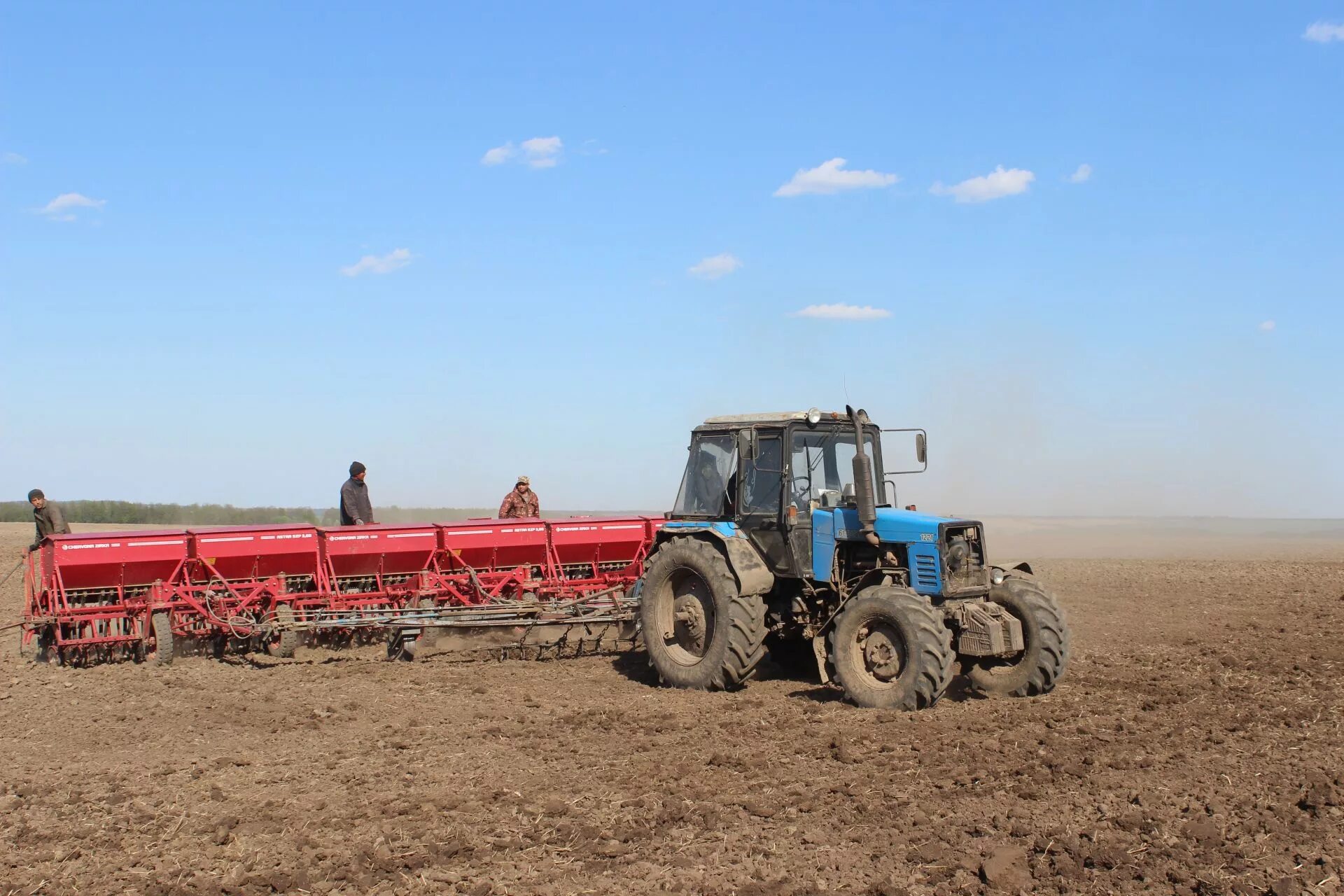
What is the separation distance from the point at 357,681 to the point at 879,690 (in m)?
4.37

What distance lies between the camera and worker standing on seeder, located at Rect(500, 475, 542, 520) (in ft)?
48.0

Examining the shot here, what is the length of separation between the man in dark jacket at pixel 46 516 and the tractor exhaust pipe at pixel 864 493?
8.56 metres

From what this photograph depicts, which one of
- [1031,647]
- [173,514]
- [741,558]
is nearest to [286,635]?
[741,558]

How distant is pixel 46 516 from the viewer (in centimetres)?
1221

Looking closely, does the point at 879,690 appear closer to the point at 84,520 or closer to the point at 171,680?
the point at 171,680

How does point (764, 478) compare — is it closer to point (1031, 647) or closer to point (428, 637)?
point (1031, 647)

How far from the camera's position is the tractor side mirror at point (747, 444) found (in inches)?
350

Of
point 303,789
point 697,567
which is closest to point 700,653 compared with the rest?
point 697,567

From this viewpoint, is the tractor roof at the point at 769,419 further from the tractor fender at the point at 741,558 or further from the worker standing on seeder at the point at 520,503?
the worker standing on seeder at the point at 520,503

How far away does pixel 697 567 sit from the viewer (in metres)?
8.88

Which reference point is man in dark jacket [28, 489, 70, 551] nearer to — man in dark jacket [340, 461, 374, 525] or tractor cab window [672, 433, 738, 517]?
man in dark jacket [340, 461, 374, 525]

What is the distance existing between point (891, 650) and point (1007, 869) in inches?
127

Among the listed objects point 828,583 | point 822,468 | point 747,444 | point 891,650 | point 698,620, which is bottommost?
point 891,650

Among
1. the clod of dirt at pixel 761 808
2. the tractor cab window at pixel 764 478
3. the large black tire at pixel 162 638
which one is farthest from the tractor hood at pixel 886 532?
the large black tire at pixel 162 638
